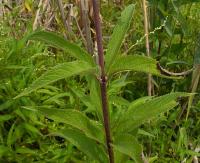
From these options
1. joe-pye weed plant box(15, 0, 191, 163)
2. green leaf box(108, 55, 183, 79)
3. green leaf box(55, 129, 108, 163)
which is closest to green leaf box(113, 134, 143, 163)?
joe-pye weed plant box(15, 0, 191, 163)

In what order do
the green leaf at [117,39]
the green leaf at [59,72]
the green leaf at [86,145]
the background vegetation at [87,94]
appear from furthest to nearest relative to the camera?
1. the background vegetation at [87,94]
2. the green leaf at [86,145]
3. the green leaf at [117,39]
4. the green leaf at [59,72]

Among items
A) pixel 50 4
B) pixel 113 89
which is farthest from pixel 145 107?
pixel 50 4

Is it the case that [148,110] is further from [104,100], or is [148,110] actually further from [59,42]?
[59,42]

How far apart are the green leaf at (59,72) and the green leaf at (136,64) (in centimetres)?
9

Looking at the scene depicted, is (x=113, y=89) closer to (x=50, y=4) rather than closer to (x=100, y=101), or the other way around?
(x=100, y=101)

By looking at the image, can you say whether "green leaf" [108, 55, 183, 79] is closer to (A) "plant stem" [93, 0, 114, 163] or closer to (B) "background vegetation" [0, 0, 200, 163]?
(A) "plant stem" [93, 0, 114, 163]

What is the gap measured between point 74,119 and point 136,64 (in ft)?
0.91

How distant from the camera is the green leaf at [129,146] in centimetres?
139

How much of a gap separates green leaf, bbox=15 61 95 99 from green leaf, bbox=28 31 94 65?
0.18 feet

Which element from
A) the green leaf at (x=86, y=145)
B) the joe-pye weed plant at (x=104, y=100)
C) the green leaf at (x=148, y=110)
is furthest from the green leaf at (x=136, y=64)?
the green leaf at (x=86, y=145)

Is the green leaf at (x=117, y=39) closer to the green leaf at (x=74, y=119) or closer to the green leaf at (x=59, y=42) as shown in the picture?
the green leaf at (x=59, y=42)

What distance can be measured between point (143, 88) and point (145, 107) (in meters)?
0.97

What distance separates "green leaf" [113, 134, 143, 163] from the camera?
1391mm

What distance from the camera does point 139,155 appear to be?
1390 millimetres
